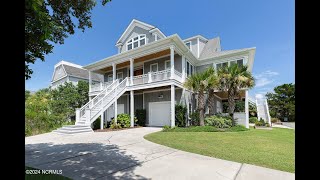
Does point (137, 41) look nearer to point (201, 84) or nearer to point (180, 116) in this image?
point (201, 84)

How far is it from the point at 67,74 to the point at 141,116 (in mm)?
17574

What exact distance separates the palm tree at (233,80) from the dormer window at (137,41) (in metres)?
9.58

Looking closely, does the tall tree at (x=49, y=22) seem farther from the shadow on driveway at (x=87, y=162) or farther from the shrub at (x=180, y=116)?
the shrub at (x=180, y=116)

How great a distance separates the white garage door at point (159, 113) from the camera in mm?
17391

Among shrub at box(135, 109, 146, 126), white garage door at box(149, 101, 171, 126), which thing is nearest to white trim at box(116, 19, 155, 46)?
white garage door at box(149, 101, 171, 126)

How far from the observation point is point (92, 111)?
14.8 meters

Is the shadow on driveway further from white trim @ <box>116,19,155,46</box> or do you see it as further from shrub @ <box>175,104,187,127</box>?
white trim @ <box>116,19,155,46</box>

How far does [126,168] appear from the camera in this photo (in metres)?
5.07
